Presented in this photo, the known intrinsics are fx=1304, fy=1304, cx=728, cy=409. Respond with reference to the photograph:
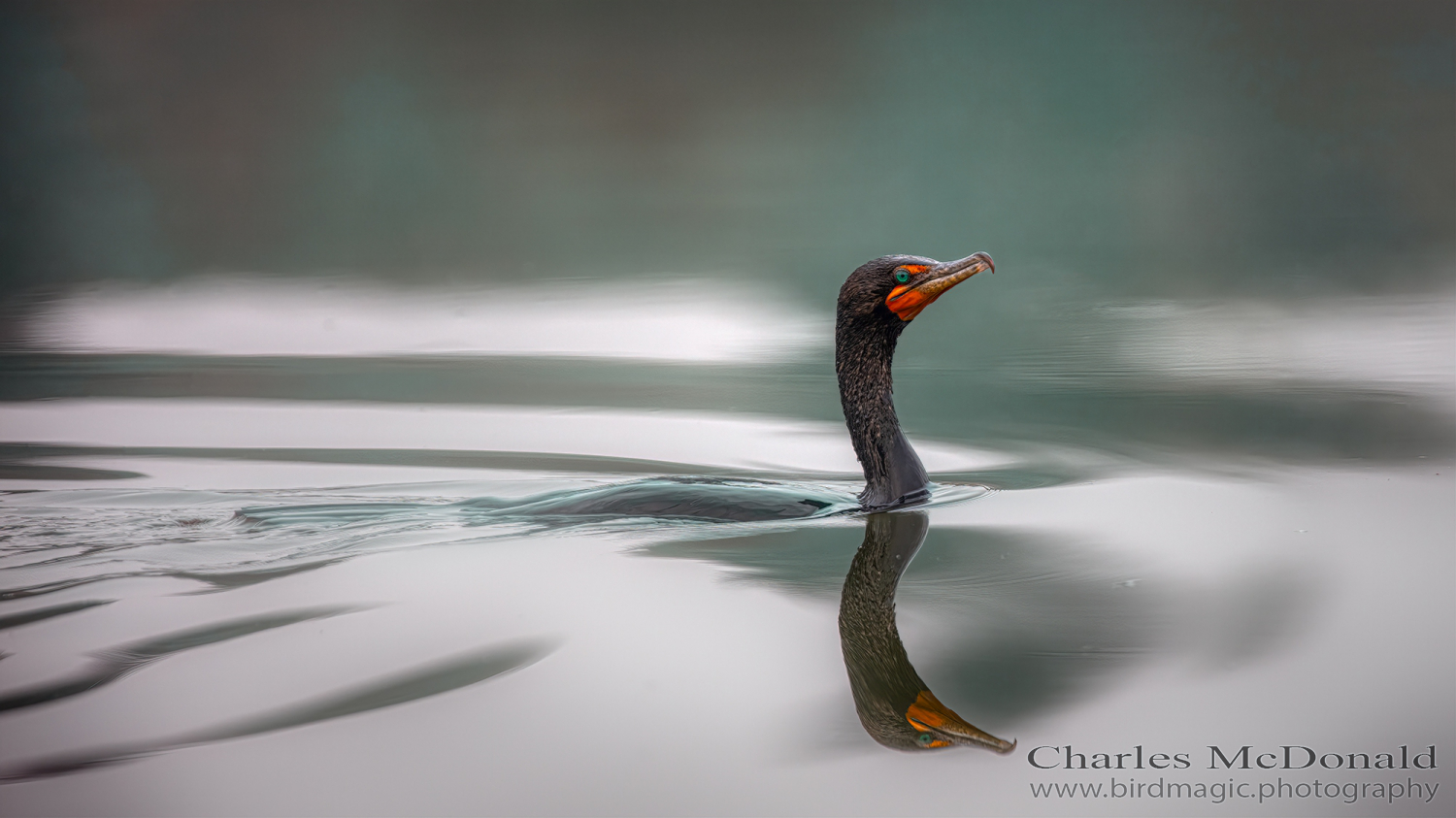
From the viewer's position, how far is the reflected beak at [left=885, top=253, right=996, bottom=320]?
144 inches

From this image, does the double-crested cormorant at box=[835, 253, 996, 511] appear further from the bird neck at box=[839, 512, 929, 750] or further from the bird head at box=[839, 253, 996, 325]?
the bird neck at box=[839, 512, 929, 750]

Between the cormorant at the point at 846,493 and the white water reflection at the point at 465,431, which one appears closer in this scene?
the cormorant at the point at 846,493

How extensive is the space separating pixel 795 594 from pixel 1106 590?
751 mm

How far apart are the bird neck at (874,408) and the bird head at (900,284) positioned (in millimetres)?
62

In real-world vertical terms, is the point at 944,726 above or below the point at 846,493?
below

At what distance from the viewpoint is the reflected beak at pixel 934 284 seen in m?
3.67

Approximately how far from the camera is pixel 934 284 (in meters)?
3.76

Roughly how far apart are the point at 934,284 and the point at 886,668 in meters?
1.48

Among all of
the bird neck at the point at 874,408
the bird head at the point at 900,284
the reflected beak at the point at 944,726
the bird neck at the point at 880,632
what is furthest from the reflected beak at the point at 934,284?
the reflected beak at the point at 944,726

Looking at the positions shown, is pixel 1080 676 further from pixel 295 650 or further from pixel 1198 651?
pixel 295 650

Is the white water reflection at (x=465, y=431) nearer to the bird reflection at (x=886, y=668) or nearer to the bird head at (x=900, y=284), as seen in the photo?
the bird head at (x=900, y=284)

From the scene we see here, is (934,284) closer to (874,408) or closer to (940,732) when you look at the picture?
(874,408)

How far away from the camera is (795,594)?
10.2 feet

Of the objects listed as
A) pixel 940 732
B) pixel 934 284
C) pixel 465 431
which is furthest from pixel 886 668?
pixel 465 431
